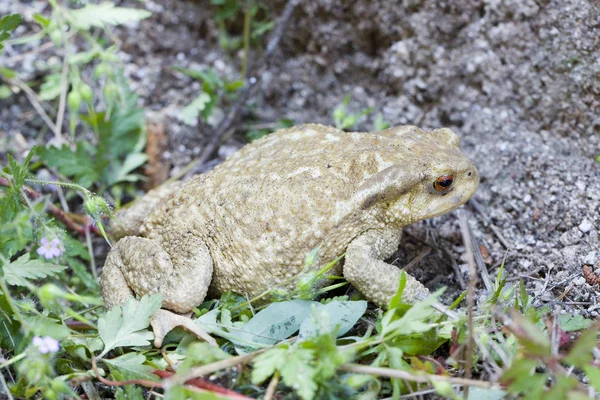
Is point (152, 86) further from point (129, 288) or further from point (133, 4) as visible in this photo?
point (129, 288)

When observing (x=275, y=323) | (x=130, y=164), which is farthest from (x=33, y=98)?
(x=275, y=323)

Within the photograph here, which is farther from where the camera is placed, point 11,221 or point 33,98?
point 33,98

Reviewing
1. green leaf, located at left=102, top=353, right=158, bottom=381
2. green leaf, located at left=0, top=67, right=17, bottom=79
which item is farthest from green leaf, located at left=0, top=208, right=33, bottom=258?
green leaf, located at left=0, top=67, right=17, bottom=79

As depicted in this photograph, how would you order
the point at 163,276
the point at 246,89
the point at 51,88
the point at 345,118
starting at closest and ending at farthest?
the point at 163,276 → the point at 345,118 → the point at 51,88 → the point at 246,89

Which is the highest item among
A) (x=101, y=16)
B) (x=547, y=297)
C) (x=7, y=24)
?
(x=7, y=24)

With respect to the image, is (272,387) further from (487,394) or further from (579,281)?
(579,281)

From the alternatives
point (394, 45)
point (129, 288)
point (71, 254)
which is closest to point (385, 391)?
point (129, 288)

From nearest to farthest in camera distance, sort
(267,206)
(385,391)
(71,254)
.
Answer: (385,391) → (267,206) → (71,254)

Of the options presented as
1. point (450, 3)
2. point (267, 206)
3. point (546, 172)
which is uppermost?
point (450, 3)
